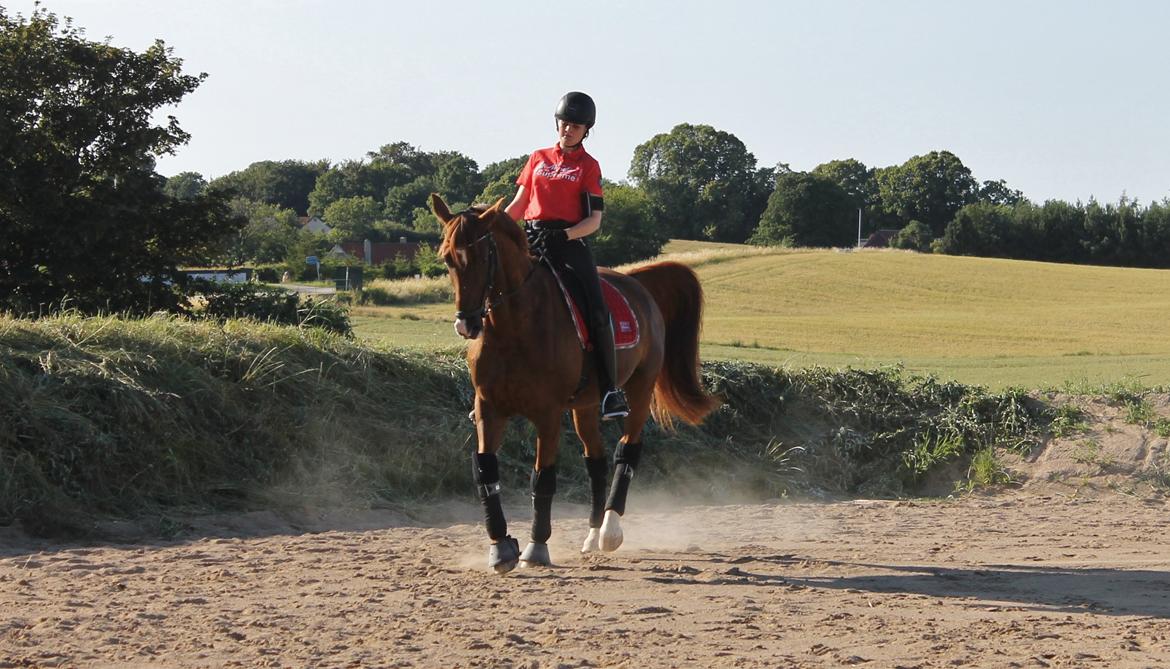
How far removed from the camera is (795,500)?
11.1 m

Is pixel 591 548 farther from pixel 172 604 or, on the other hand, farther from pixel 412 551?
pixel 172 604

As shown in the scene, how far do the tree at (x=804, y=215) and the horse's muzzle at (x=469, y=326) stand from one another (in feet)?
281

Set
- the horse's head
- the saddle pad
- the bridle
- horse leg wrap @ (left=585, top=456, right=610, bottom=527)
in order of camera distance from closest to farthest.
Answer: the horse's head → the bridle → the saddle pad → horse leg wrap @ (left=585, top=456, right=610, bottom=527)

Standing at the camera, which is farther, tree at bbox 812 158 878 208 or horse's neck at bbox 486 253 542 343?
tree at bbox 812 158 878 208

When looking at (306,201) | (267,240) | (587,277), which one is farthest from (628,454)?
(306,201)

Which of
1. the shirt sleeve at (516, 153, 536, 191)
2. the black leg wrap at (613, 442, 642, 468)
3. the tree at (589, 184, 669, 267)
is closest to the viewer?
the shirt sleeve at (516, 153, 536, 191)

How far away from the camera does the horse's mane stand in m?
7.01

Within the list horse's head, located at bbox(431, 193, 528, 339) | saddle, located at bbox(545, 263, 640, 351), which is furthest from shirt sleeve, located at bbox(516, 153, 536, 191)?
horse's head, located at bbox(431, 193, 528, 339)

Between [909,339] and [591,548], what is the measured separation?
95.7 ft

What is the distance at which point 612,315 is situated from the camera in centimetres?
827

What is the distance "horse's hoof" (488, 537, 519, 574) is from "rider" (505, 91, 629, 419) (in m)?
1.07

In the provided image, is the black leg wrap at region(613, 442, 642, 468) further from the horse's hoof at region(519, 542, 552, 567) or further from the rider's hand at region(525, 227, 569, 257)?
the rider's hand at region(525, 227, 569, 257)

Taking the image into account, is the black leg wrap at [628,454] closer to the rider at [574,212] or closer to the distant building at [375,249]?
the rider at [574,212]

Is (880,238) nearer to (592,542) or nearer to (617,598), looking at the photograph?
(592,542)
